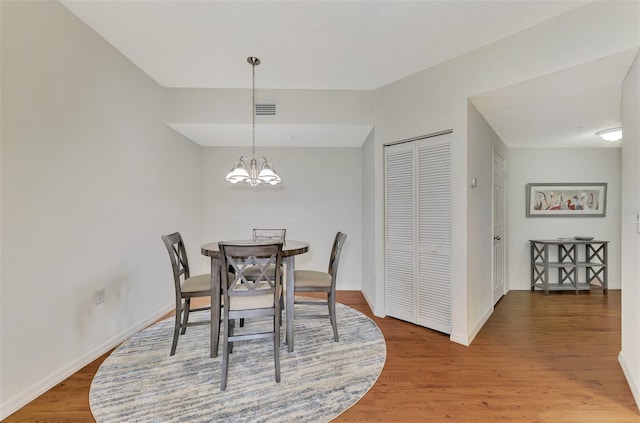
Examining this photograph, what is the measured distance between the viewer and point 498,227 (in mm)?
3518

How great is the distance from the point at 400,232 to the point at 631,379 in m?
1.89

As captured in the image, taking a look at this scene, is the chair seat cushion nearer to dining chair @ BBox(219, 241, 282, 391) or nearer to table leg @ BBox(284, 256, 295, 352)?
dining chair @ BBox(219, 241, 282, 391)

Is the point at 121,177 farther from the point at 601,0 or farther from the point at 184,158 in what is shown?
the point at 601,0

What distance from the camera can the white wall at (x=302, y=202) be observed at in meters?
4.12

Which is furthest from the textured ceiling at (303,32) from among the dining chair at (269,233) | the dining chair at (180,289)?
the dining chair at (269,233)

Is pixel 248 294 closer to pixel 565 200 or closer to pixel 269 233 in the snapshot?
pixel 269 233

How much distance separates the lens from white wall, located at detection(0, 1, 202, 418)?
1.65m

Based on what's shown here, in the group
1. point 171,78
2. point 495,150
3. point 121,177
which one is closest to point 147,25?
point 171,78

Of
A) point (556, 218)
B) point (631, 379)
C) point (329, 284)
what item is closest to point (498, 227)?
point (556, 218)

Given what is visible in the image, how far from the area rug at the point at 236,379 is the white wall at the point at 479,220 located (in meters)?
1.04

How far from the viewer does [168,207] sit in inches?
128

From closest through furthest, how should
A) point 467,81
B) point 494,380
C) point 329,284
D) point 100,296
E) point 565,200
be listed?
point 494,380 < point 100,296 < point 467,81 < point 329,284 < point 565,200

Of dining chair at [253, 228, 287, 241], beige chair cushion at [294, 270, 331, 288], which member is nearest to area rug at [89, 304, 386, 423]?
beige chair cushion at [294, 270, 331, 288]

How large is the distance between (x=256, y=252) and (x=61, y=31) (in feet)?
6.76
